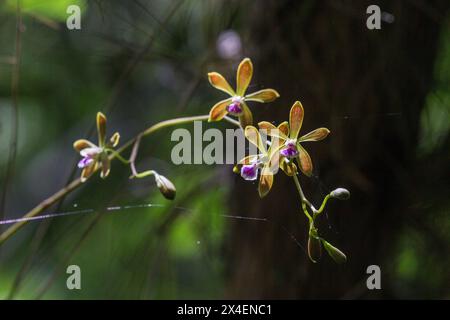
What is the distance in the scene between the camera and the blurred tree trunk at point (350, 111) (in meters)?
0.88

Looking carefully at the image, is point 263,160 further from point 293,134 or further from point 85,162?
point 85,162

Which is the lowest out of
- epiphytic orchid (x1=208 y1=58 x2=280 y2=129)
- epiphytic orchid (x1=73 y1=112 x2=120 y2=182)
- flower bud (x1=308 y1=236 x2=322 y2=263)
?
flower bud (x1=308 y1=236 x2=322 y2=263)

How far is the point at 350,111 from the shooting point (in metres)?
0.92

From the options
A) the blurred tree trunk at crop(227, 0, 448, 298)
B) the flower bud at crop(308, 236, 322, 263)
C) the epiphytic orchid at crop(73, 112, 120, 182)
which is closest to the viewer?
the flower bud at crop(308, 236, 322, 263)

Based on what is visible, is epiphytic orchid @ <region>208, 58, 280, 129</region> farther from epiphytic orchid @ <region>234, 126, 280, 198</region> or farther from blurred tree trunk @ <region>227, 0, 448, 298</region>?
blurred tree trunk @ <region>227, 0, 448, 298</region>

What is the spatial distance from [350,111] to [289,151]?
410 mm

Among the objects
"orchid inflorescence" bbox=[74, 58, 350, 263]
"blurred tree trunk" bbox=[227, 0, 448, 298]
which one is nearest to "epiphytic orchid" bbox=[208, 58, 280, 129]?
"orchid inflorescence" bbox=[74, 58, 350, 263]

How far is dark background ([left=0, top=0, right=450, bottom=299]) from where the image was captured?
2.91ft

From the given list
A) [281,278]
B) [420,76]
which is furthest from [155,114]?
[420,76]

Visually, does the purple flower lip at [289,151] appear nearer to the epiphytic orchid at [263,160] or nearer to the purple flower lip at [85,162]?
the epiphytic orchid at [263,160]

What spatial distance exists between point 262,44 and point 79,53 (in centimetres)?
39

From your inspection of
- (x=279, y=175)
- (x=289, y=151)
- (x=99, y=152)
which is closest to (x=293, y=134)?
(x=289, y=151)

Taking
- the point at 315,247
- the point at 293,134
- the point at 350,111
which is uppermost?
the point at 350,111

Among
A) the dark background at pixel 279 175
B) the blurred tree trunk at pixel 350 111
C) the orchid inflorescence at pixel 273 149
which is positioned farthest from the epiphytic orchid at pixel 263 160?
the blurred tree trunk at pixel 350 111
